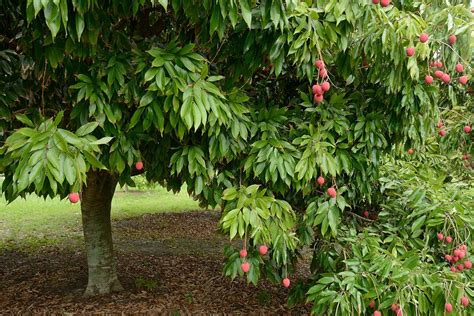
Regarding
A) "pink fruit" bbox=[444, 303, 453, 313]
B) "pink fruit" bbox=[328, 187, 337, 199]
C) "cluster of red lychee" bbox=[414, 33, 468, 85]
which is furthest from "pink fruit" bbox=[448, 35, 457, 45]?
"pink fruit" bbox=[444, 303, 453, 313]

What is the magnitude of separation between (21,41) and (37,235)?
8.16 meters

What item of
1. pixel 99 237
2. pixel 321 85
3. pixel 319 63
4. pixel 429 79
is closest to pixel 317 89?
pixel 321 85

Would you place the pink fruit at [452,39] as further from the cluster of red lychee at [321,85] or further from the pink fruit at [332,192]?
the pink fruit at [332,192]

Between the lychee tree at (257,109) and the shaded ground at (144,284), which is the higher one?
the lychee tree at (257,109)

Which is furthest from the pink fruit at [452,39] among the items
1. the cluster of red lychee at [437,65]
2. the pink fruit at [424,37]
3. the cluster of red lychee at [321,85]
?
the cluster of red lychee at [321,85]

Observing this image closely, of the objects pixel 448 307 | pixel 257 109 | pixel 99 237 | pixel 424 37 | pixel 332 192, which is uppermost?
pixel 424 37

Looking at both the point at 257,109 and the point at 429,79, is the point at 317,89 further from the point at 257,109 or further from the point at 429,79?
the point at 429,79

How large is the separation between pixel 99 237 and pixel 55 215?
794cm

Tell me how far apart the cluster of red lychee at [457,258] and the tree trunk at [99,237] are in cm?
365

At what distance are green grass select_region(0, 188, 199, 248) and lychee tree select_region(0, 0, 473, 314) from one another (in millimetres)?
5342

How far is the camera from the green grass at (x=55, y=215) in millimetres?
9430

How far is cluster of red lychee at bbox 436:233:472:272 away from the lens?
3004mm

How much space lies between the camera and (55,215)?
12555mm

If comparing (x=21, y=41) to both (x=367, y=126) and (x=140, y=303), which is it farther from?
(x=140, y=303)
